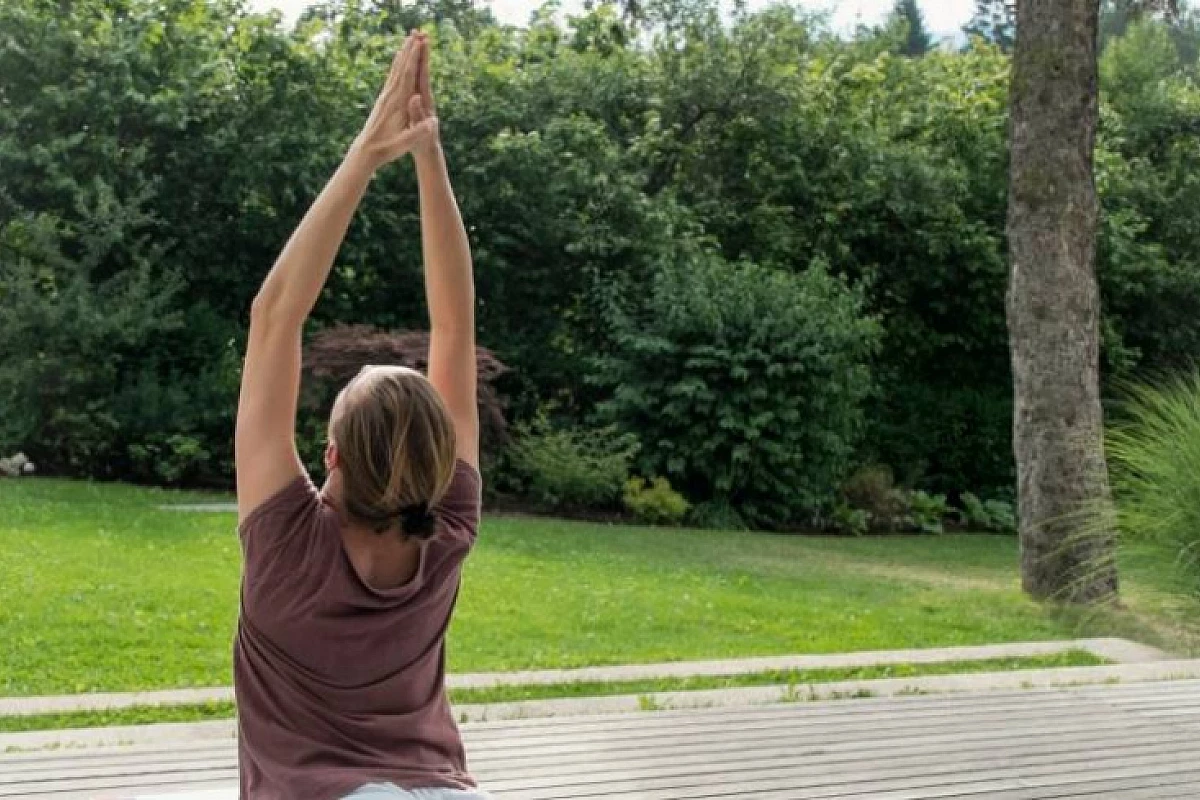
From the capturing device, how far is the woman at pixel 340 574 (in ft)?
7.07

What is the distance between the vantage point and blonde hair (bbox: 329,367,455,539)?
83.2 inches

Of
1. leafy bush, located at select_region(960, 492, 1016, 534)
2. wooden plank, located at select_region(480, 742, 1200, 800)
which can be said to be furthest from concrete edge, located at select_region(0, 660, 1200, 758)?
leafy bush, located at select_region(960, 492, 1016, 534)

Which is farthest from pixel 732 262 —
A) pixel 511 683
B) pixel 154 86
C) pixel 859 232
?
pixel 511 683

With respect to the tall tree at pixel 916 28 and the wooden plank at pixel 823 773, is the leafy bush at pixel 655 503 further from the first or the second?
the tall tree at pixel 916 28

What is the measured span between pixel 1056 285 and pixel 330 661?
7.81m

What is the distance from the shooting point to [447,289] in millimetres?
2619

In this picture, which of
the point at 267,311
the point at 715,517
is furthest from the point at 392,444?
the point at 715,517

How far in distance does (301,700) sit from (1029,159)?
7.92 metres

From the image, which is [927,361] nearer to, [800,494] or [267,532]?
[800,494]

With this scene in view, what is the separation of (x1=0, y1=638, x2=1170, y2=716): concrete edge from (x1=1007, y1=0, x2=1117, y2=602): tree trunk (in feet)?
4.05

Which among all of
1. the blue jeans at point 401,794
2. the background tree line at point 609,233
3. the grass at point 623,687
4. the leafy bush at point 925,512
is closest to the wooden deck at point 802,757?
the grass at point 623,687

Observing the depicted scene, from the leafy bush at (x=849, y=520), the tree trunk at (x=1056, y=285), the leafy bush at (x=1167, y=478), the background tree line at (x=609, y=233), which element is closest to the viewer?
the leafy bush at (x=1167, y=478)

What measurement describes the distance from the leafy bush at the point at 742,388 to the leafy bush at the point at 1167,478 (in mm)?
5681

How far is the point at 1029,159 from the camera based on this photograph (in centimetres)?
933
